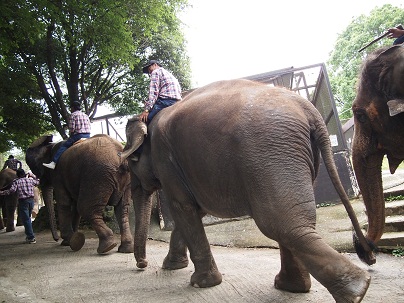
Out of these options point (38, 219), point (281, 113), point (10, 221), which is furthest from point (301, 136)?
point (10, 221)

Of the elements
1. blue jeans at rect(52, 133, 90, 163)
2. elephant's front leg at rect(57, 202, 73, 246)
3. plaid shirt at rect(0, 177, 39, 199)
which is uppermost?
blue jeans at rect(52, 133, 90, 163)

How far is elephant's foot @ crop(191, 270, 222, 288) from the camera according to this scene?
3.74m

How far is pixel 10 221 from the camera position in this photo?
12672 mm

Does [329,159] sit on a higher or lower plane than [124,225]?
higher

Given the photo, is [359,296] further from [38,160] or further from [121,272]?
[38,160]

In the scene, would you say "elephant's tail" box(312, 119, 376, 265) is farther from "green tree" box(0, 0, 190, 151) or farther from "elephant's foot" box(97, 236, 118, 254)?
"green tree" box(0, 0, 190, 151)

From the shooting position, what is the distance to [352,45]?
31484 millimetres

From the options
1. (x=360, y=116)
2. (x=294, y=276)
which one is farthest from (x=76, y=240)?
(x=360, y=116)

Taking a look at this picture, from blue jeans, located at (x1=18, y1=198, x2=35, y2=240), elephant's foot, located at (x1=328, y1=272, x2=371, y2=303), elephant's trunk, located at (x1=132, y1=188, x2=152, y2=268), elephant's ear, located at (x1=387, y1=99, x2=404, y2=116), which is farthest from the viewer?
blue jeans, located at (x1=18, y1=198, x2=35, y2=240)

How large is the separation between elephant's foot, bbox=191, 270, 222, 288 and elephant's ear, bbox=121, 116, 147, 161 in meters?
1.59

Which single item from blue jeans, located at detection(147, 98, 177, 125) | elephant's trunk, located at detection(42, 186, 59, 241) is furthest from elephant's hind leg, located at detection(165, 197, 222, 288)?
Answer: elephant's trunk, located at detection(42, 186, 59, 241)

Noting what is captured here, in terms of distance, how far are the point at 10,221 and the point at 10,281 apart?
8907 millimetres

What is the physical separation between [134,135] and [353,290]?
2.96 metres

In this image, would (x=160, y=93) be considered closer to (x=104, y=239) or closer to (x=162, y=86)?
(x=162, y=86)
